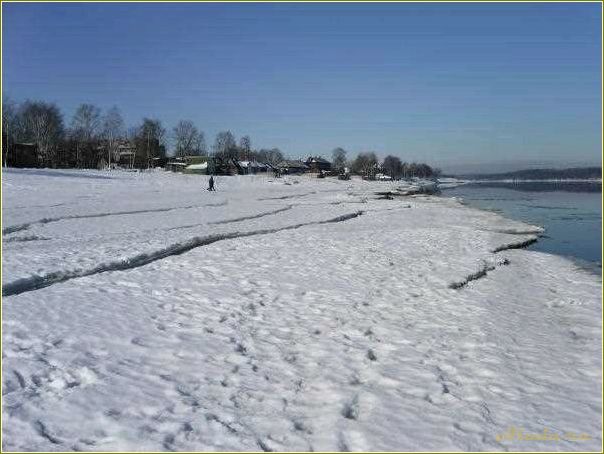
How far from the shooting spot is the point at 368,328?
31.1ft

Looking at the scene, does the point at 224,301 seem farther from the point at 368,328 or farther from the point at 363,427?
the point at 363,427

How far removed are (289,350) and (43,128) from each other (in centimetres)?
9863

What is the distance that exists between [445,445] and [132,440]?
3.54m

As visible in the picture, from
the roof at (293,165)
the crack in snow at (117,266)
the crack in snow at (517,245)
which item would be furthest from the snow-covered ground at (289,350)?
the roof at (293,165)

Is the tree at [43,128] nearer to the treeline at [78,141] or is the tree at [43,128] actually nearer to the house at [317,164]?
the treeline at [78,141]

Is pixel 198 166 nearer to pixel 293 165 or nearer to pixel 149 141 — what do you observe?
pixel 149 141

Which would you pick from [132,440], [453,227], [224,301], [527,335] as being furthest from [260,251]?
[453,227]

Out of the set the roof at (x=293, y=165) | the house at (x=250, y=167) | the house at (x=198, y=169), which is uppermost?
the roof at (x=293, y=165)

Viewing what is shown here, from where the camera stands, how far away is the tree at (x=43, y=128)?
91125mm

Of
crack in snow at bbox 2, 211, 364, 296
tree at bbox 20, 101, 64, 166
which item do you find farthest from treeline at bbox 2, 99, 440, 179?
crack in snow at bbox 2, 211, 364, 296

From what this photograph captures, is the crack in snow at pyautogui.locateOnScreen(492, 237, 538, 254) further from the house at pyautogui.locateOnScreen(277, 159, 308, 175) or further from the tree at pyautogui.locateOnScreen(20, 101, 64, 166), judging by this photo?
the house at pyautogui.locateOnScreen(277, 159, 308, 175)

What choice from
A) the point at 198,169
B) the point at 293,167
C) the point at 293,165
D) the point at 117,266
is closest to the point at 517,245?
the point at 117,266

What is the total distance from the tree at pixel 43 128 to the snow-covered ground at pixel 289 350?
3344 inches

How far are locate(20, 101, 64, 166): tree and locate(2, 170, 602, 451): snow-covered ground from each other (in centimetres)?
8494
